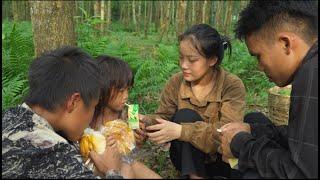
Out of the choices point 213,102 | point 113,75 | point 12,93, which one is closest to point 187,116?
point 213,102

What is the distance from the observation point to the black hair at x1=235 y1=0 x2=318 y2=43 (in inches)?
75.3

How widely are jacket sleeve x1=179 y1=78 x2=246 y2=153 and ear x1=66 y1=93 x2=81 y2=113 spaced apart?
90 cm

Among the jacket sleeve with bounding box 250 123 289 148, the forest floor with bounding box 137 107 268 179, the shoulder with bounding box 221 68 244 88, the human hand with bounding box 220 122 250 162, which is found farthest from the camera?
the forest floor with bounding box 137 107 268 179

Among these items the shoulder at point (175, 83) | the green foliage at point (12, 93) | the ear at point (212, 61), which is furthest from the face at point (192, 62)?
the green foliage at point (12, 93)

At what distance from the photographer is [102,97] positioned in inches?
106

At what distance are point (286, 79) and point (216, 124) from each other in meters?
0.89

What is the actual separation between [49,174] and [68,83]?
0.52 m

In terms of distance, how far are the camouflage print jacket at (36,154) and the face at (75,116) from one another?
189 millimetres

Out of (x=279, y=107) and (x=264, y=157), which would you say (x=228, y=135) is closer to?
(x=264, y=157)

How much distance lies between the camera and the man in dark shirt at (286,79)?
5.24 ft

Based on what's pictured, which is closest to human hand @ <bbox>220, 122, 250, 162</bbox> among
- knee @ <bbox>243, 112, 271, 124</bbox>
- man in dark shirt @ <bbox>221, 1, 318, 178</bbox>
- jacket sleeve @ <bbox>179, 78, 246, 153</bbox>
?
man in dark shirt @ <bbox>221, 1, 318, 178</bbox>

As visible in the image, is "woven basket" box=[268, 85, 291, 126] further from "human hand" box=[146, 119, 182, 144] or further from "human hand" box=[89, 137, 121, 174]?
"human hand" box=[89, 137, 121, 174]

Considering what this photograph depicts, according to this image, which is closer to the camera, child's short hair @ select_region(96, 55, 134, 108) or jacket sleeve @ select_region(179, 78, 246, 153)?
jacket sleeve @ select_region(179, 78, 246, 153)

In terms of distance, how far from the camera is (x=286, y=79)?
2006mm
